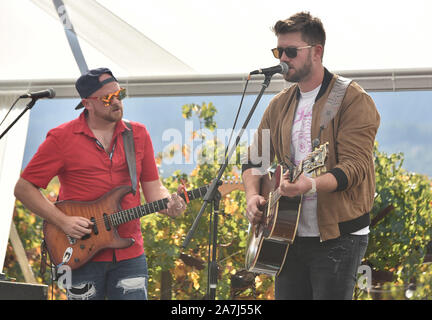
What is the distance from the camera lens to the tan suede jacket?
249 cm

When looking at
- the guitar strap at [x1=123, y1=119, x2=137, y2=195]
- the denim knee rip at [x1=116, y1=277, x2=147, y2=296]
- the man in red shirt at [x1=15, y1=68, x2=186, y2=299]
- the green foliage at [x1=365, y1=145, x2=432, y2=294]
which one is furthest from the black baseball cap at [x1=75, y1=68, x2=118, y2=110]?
the green foliage at [x1=365, y1=145, x2=432, y2=294]

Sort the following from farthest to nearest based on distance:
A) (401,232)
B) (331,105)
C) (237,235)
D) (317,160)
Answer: (237,235), (401,232), (331,105), (317,160)

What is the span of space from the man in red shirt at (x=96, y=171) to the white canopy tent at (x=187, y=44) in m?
1.17

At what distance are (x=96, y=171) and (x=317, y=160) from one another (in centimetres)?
137

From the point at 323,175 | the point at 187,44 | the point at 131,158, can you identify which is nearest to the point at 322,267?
the point at 323,175

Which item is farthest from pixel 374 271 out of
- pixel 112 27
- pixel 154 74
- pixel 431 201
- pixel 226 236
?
pixel 112 27

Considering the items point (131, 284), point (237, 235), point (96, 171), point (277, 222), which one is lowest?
point (131, 284)

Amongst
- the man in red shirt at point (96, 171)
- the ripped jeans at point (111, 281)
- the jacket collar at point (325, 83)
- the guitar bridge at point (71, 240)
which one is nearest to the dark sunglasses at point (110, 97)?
the man in red shirt at point (96, 171)

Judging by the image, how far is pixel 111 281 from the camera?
305 centimetres

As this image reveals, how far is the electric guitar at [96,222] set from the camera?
3203 millimetres

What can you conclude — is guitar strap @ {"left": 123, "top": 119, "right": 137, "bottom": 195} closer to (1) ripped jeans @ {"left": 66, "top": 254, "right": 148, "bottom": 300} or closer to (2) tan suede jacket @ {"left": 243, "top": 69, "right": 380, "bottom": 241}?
(1) ripped jeans @ {"left": 66, "top": 254, "right": 148, "bottom": 300}

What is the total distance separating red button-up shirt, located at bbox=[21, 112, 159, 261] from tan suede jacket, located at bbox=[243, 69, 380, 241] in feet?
3.82

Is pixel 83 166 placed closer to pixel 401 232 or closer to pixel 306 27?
pixel 306 27
